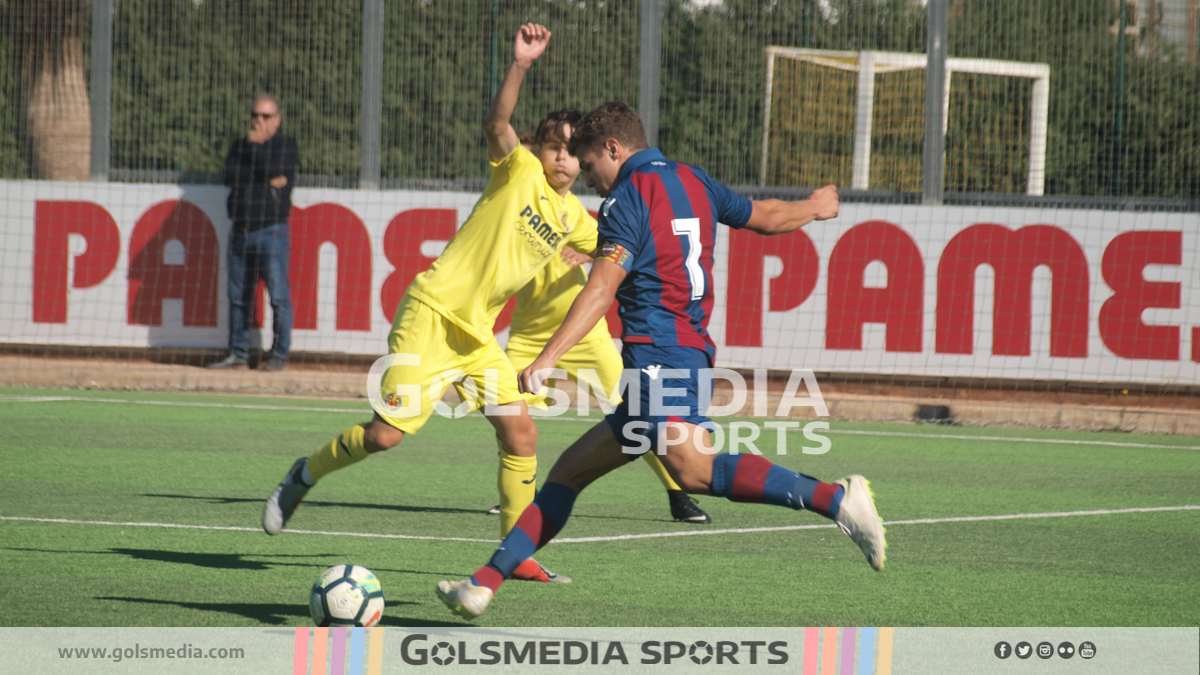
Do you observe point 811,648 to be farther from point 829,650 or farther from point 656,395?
point 656,395

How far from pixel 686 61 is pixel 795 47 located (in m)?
1.17

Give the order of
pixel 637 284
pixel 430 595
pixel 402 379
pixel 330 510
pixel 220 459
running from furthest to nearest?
1. pixel 220 459
2. pixel 330 510
3. pixel 402 379
4. pixel 430 595
5. pixel 637 284

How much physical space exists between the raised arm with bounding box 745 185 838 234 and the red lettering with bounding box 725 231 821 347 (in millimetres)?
6825

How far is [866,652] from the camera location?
3.93 meters

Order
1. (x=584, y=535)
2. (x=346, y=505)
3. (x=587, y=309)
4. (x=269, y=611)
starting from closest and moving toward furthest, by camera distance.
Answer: (x=587, y=309)
(x=269, y=611)
(x=584, y=535)
(x=346, y=505)

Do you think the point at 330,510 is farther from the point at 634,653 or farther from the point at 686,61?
the point at 686,61

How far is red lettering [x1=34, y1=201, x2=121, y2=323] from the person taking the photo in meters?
12.0

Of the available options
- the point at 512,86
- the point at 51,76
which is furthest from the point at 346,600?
the point at 51,76

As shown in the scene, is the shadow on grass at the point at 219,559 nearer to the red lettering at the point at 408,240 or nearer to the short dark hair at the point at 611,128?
the short dark hair at the point at 611,128

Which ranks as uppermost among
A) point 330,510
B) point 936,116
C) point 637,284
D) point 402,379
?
point 936,116

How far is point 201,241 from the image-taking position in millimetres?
12047

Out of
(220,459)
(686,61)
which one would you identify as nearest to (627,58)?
(686,61)

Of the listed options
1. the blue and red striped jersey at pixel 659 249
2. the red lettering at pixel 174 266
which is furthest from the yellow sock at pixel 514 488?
the red lettering at pixel 174 266

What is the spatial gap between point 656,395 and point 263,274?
8381mm
